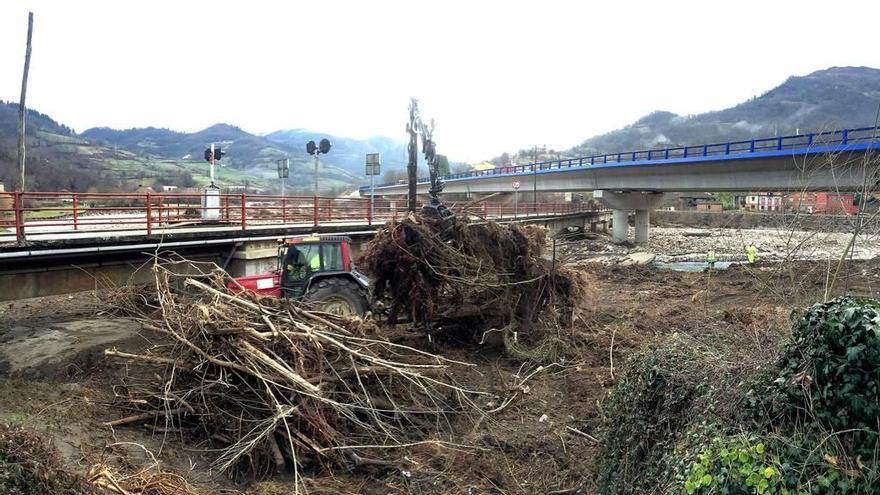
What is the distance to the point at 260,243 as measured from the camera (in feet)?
47.3

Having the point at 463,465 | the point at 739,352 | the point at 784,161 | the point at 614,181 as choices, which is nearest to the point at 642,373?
the point at 739,352

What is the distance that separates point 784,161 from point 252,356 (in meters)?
28.4

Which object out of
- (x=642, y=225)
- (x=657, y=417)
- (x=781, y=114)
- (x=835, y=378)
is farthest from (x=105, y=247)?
(x=781, y=114)

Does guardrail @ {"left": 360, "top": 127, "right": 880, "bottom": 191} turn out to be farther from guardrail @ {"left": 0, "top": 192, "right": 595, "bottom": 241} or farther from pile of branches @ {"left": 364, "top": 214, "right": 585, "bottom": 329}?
pile of branches @ {"left": 364, "top": 214, "right": 585, "bottom": 329}

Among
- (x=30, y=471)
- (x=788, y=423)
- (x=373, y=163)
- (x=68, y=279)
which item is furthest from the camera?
(x=373, y=163)

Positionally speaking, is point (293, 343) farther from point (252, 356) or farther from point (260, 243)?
point (260, 243)

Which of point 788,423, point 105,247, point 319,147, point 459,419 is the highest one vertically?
point 319,147

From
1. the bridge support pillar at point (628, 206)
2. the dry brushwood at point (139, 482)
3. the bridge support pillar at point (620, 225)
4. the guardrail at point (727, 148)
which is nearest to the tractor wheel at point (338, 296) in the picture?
the dry brushwood at point (139, 482)

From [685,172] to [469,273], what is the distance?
2882 centimetres

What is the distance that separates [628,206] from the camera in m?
43.0

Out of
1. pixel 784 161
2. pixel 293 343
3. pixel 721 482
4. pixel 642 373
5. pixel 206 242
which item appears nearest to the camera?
pixel 721 482

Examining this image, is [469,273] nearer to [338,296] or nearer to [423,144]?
[338,296]

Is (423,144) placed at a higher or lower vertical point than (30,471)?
higher

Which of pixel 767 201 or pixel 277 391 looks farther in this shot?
pixel 767 201
